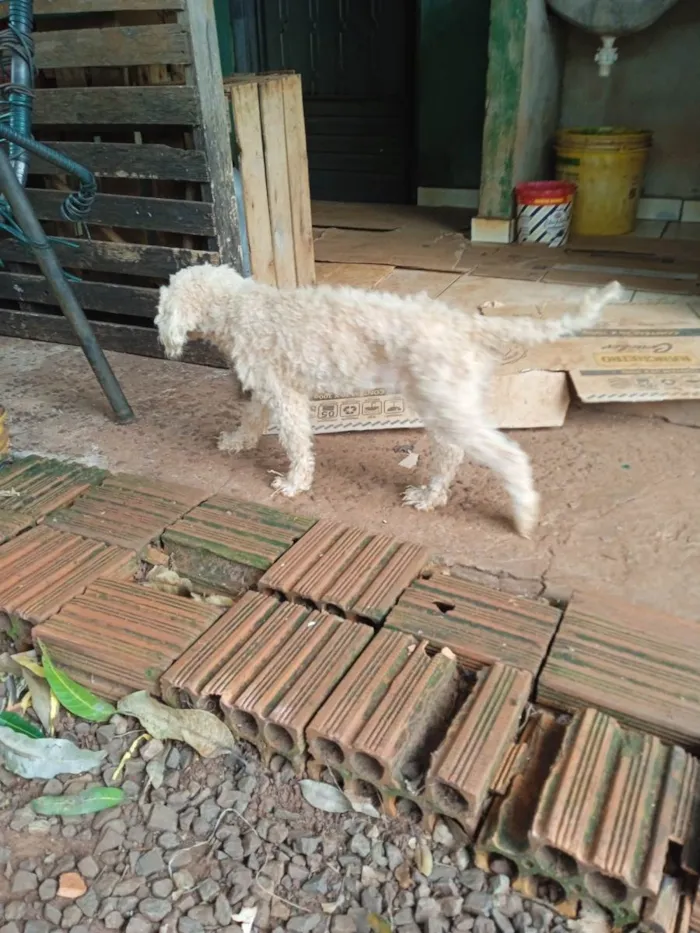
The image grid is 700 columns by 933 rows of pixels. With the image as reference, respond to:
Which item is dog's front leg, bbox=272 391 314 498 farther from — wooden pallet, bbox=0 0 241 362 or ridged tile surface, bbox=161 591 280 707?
wooden pallet, bbox=0 0 241 362

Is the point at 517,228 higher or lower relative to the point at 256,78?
lower

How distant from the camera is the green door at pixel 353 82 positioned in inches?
251

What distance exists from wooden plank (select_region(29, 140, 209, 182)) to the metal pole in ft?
2.23

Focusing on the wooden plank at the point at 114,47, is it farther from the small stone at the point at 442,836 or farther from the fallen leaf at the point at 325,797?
the small stone at the point at 442,836

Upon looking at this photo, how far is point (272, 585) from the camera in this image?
217 cm

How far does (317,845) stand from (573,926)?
1.80ft

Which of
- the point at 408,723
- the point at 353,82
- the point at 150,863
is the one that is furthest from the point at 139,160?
the point at 353,82

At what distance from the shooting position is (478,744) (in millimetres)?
1670

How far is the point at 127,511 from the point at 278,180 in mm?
2162

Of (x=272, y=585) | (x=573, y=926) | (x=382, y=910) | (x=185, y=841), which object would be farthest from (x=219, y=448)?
(x=573, y=926)

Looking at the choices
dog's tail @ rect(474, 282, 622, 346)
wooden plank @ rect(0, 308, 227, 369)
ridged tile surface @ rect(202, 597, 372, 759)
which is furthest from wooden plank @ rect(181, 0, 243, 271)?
ridged tile surface @ rect(202, 597, 372, 759)

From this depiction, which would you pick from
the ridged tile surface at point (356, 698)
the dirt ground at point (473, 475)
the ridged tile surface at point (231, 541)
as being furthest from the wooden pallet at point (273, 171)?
the ridged tile surface at point (356, 698)

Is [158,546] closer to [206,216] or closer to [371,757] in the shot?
[371,757]

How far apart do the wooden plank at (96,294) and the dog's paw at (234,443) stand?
1149 mm
